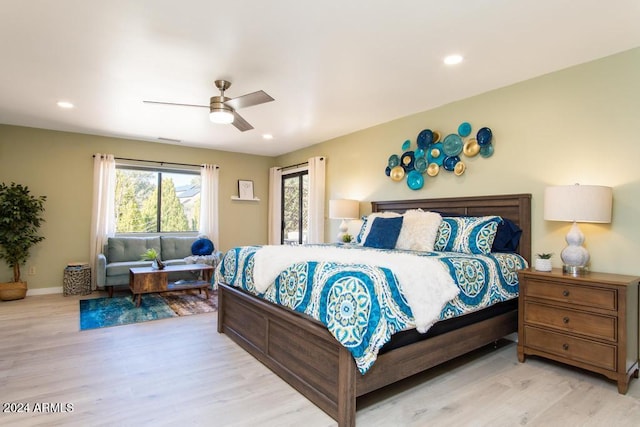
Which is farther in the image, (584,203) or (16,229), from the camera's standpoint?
(16,229)

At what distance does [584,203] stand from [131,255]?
5785 millimetres

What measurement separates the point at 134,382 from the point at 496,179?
11.9 ft

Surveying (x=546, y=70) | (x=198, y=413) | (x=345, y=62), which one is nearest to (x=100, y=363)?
(x=198, y=413)

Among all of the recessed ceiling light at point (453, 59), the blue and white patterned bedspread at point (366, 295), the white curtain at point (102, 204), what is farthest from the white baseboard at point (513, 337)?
the white curtain at point (102, 204)

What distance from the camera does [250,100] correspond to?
302 cm

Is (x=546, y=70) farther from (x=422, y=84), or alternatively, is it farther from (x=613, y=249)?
(x=613, y=249)

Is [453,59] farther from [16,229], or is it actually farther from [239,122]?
[16,229]

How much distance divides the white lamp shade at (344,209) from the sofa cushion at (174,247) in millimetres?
2718

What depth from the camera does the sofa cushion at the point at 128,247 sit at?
5.36 metres

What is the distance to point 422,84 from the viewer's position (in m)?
3.42

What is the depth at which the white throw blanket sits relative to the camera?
2.12 meters

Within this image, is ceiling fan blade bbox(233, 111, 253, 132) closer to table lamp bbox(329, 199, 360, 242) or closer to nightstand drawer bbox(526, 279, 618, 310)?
table lamp bbox(329, 199, 360, 242)

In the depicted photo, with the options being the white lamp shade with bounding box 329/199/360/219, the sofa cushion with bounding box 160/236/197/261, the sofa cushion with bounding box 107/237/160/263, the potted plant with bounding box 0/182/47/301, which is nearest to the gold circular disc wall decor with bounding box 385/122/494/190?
the white lamp shade with bounding box 329/199/360/219

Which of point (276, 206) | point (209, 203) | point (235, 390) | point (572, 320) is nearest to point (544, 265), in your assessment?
point (572, 320)
